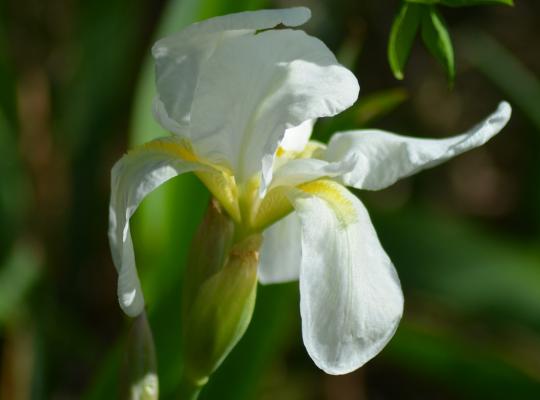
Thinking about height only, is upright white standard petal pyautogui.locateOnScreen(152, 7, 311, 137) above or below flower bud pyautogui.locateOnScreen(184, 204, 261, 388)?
above

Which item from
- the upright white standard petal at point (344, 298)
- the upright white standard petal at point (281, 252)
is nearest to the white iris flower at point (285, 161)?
the upright white standard petal at point (344, 298)

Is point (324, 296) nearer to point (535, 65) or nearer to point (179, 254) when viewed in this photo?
point (179, 254)

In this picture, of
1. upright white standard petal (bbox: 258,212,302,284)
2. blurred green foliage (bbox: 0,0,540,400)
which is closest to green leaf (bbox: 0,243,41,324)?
blurred green foliage (bbox: 0,0,540,400)

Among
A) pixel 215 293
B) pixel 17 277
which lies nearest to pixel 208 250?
pixel 215 293

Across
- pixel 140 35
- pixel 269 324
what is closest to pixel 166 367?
pixel 269 324

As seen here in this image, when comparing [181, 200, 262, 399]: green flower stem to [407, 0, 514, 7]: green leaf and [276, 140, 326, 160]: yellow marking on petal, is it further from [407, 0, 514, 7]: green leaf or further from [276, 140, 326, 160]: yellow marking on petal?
[407, 0, 514, 7]: green leaf

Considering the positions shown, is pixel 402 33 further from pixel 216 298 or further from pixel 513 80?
pixel 513 80
